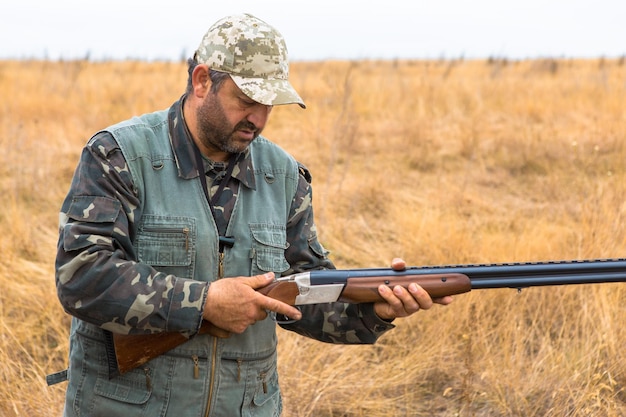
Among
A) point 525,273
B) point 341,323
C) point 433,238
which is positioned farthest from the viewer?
point 433,238

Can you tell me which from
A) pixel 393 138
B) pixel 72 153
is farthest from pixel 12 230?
pixel 393 138

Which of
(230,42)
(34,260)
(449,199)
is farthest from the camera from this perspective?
(449,199)

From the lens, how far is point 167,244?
2361mm

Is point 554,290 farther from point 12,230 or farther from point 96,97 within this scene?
point 96,97

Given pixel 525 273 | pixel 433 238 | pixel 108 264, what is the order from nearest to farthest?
pixel 108 264 < pixel 525 273 < pixel 433 238

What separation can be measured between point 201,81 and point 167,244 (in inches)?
22.8

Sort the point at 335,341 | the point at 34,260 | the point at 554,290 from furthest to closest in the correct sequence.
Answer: the point at 34,260, the point at 554,290, the point at 335,341

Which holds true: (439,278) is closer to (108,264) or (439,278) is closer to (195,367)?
(195,367)

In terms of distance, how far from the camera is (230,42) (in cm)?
246

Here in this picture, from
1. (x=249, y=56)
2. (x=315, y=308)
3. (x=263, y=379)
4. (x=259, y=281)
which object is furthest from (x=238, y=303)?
(x=249, y=56)

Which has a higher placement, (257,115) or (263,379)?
(257,115)

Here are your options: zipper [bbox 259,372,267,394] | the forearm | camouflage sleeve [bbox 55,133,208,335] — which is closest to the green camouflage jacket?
camouflage sleeve [bbox 55,133,208,335]

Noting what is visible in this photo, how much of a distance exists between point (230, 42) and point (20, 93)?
1361 cm

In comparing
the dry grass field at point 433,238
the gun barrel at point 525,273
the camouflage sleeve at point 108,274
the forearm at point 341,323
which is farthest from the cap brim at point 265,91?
the dry grass field at point 433,238
